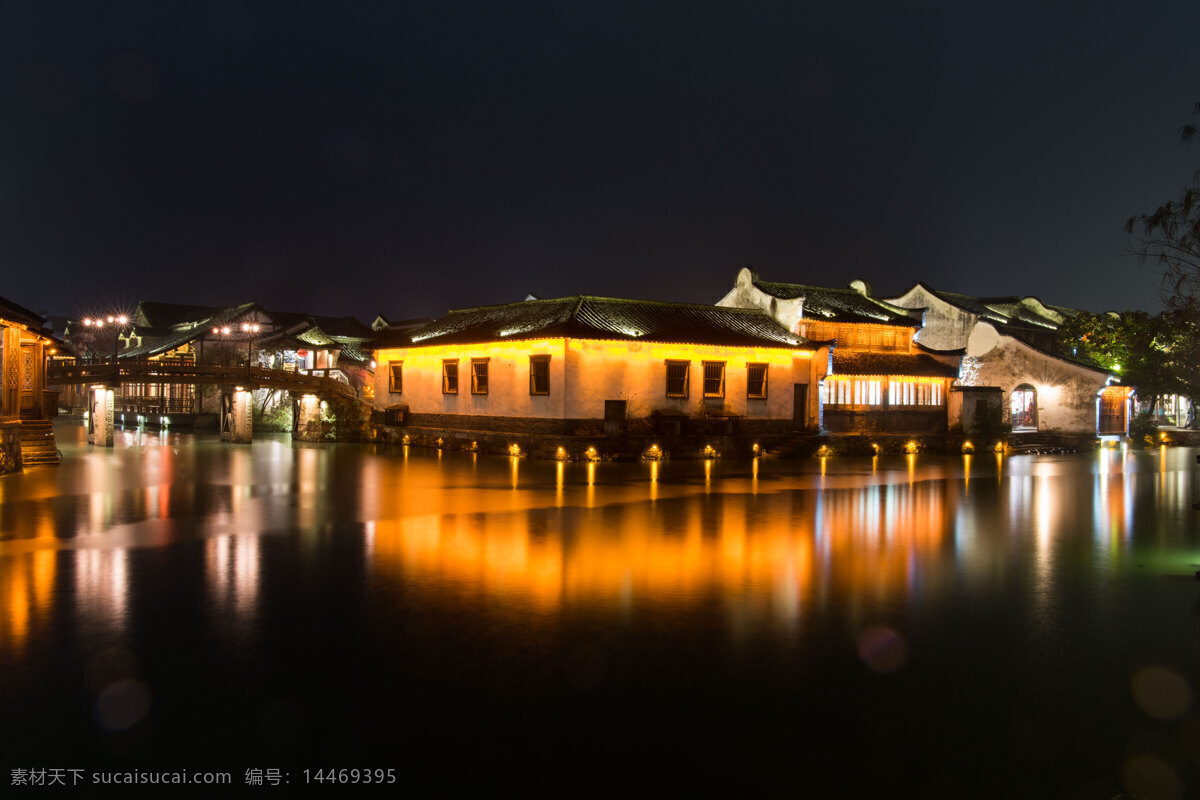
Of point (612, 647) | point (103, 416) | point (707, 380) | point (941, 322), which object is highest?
point (941, 322)

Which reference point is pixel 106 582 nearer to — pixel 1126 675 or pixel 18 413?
pixel 1126 675

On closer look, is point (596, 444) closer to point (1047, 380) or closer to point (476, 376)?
point (476, 376)

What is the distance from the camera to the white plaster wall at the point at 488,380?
32.0 metres

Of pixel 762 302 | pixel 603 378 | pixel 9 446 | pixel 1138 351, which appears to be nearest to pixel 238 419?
pixel 9 446

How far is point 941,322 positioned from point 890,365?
1001cm

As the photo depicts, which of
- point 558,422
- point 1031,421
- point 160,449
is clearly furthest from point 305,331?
point 1031,421

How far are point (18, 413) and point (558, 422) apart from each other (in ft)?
53.7

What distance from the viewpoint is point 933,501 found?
19.5 meters

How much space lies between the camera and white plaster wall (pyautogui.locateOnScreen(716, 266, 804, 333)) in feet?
133

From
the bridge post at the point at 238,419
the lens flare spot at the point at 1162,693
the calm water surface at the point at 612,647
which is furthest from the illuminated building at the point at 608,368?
the lens flare spot at the point at 1162,693

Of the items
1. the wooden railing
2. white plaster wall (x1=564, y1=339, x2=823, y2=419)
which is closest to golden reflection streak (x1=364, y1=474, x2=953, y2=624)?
white plaster wall (x1=564, y1=339, x2=823, y2=419)

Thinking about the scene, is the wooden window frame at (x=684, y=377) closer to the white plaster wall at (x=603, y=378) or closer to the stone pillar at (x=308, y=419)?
the white plaster wall at (x=603, y=378)

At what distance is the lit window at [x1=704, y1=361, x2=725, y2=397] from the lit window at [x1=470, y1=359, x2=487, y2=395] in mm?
8769

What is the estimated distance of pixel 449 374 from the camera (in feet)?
124
